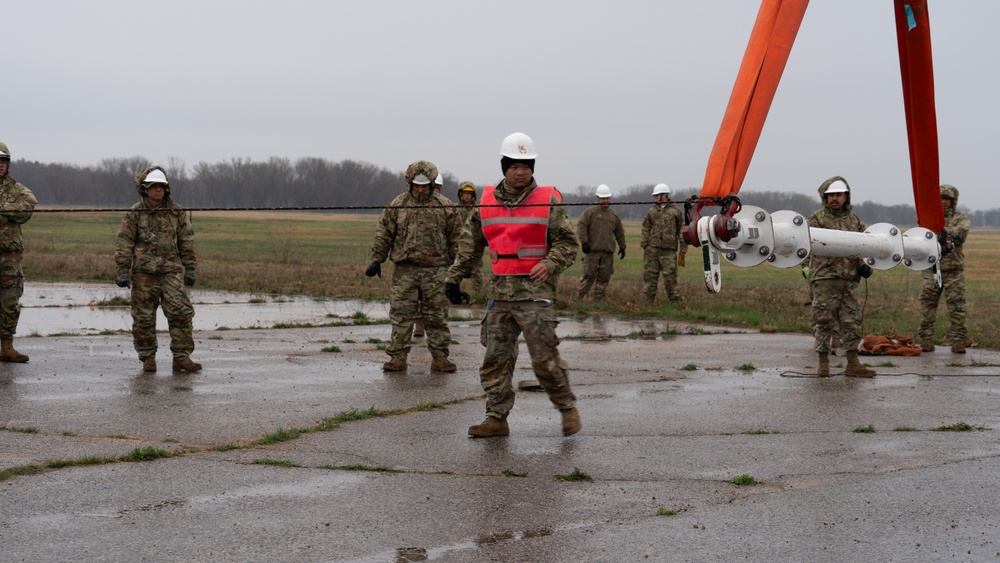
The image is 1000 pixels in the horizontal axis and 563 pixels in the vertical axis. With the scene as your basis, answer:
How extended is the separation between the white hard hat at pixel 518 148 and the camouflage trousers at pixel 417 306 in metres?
3.92

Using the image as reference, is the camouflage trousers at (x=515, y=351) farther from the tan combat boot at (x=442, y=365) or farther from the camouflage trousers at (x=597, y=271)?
the camouflage trousers at (x=597, y=271)

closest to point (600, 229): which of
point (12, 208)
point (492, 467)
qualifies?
point (12, 208)

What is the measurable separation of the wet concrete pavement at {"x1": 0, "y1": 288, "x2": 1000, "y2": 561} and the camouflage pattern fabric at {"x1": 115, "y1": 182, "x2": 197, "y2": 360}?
42cm

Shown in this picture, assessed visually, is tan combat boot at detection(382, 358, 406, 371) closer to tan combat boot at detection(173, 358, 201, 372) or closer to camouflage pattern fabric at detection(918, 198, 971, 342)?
tan combat boot at detection(173, 358, 201, 372)

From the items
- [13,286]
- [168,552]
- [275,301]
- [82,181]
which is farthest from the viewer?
[82,181]

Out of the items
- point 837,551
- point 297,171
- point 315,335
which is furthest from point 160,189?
point 297,171

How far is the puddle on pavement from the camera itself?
54.0 feet

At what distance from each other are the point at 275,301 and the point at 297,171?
113 metres

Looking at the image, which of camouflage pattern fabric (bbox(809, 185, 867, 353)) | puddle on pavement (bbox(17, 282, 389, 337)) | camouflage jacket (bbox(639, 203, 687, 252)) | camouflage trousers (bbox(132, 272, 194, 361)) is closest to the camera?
camouflage trousers (bbox(132, 272, 194, 361))

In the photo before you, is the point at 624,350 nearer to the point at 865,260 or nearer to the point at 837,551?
the point at 865,260

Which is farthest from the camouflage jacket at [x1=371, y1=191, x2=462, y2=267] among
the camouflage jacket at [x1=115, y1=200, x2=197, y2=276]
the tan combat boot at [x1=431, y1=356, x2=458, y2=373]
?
the camouflage jacket at [x1=115, y1=200, x2=197, y2=276]

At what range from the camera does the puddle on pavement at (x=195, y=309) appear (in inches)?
648

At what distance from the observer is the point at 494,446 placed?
7906mm

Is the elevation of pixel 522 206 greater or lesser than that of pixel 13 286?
greater
